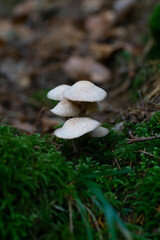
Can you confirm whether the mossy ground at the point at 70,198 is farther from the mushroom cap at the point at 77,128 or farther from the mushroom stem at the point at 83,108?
the mushroom stem at the point at 83,108

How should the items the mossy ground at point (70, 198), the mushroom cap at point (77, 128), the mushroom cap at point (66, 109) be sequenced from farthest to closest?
1. the mushroom cap at point (66, 109)
2. the mushroom cap at point (77, 128)
3. the mossy ground at point (70, 198)

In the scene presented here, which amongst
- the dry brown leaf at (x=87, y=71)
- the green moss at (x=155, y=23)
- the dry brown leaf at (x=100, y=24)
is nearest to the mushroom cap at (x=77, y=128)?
the green moss at (x=155, y=23)

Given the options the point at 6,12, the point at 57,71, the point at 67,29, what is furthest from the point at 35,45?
the point at 6,12

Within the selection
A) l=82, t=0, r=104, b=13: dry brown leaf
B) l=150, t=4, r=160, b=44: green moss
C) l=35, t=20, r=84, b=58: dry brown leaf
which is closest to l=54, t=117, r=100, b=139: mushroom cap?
l=150, t=4, r=160, b=44: green moss

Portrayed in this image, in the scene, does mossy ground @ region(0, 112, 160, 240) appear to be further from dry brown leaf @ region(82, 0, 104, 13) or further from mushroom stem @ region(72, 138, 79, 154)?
dry brown leaf @ region(82, 0, 104, 13)

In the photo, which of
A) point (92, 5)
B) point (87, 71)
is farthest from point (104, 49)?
point (92, 5)

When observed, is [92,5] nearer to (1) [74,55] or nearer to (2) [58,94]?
(1) [74,55]

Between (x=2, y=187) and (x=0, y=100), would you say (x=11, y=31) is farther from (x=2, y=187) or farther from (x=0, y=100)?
(x=2, y=187)
